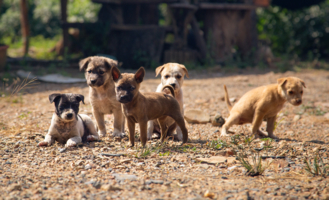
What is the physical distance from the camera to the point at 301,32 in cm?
1616

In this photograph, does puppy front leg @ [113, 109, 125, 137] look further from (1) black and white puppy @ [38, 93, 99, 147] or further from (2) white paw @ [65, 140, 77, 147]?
(2) white paw @ [65, 140, 77, 147]

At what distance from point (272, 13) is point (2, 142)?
49.6 ft

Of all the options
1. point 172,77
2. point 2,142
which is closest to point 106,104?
point 172,77

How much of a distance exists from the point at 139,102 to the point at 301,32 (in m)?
13.9

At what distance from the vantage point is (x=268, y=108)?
5.69 meters

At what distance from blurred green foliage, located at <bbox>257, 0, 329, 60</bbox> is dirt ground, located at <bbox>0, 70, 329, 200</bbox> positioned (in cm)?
1016

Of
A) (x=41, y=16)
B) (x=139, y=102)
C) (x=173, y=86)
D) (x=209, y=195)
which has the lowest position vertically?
(x=209, y=195)

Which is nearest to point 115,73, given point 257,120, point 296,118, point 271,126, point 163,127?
point 163,127

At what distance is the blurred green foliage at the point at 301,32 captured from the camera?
620 inches

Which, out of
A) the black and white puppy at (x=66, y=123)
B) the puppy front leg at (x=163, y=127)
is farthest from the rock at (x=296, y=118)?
the black and white puppy at (x=66, y=123)

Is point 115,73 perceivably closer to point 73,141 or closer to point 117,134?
Result: point 73,141

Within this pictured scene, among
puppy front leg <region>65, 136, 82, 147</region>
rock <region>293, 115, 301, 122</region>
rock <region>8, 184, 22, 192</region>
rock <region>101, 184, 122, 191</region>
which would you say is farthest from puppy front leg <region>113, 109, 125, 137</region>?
rock <region>293, 115, 301, 122</region>

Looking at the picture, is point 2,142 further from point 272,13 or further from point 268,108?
point 272,13

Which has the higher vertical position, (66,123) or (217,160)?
(66,123)
